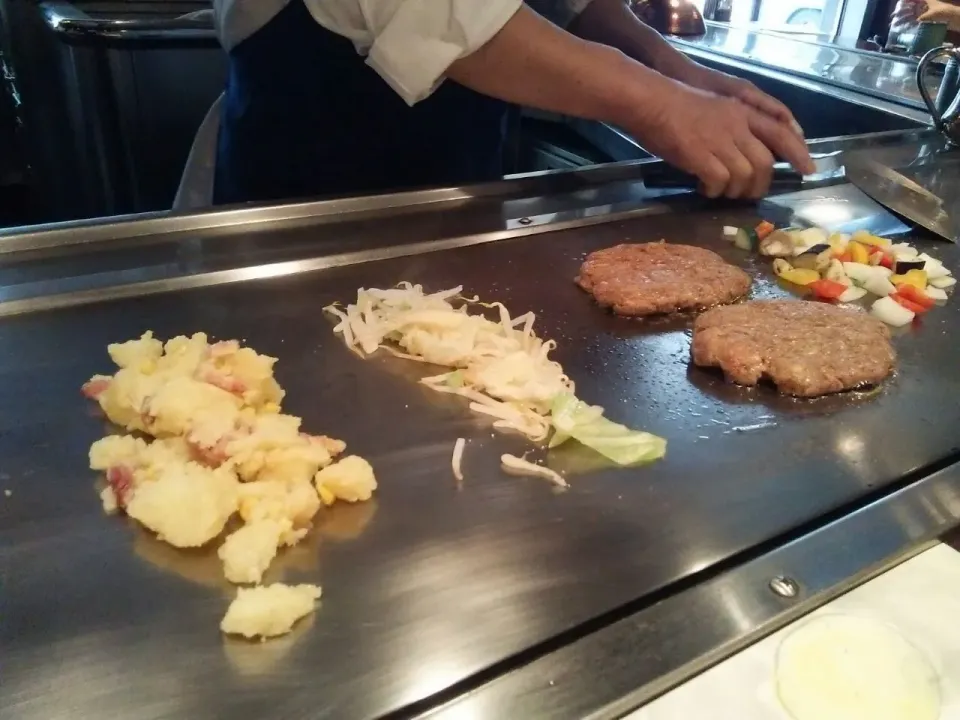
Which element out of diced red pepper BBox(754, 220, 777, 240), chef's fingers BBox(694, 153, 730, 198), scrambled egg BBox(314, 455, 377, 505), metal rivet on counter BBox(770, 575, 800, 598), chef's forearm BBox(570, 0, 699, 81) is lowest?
diced red pepper BBox(754, 220, 777, 240)

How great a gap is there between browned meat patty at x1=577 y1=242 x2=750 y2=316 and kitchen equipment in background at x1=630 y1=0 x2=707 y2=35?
172 cm

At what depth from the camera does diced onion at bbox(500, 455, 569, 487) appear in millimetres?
744

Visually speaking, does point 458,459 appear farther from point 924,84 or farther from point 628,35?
point 924,84

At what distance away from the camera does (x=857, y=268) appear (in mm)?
1206

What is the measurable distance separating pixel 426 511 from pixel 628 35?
53.3 inches

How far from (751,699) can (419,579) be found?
9.8 inches

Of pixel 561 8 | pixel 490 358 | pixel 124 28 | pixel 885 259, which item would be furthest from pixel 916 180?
pixel 124 28

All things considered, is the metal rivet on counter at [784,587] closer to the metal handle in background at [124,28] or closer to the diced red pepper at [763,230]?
the diced red pepper at [763,230]

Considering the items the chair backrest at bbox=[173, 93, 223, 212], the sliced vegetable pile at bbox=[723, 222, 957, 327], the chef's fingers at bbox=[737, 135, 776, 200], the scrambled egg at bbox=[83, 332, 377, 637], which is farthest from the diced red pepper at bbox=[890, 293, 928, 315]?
the chair backrest at bbox=[173, 93, 223, 212]

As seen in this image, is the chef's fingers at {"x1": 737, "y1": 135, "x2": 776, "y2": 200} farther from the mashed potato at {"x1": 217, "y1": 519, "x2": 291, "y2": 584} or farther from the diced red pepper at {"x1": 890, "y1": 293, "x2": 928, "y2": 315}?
the mashed potato at {"x1": 217, "y1": 519, "x2": 291, "y2": 584}

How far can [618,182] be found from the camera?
4.82 ft

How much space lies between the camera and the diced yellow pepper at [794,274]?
1186 mm

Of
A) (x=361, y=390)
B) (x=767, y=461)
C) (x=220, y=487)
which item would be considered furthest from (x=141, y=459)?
(x=767, y=461)

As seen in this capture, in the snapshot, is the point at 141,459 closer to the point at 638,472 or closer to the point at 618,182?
the point at 638,472
